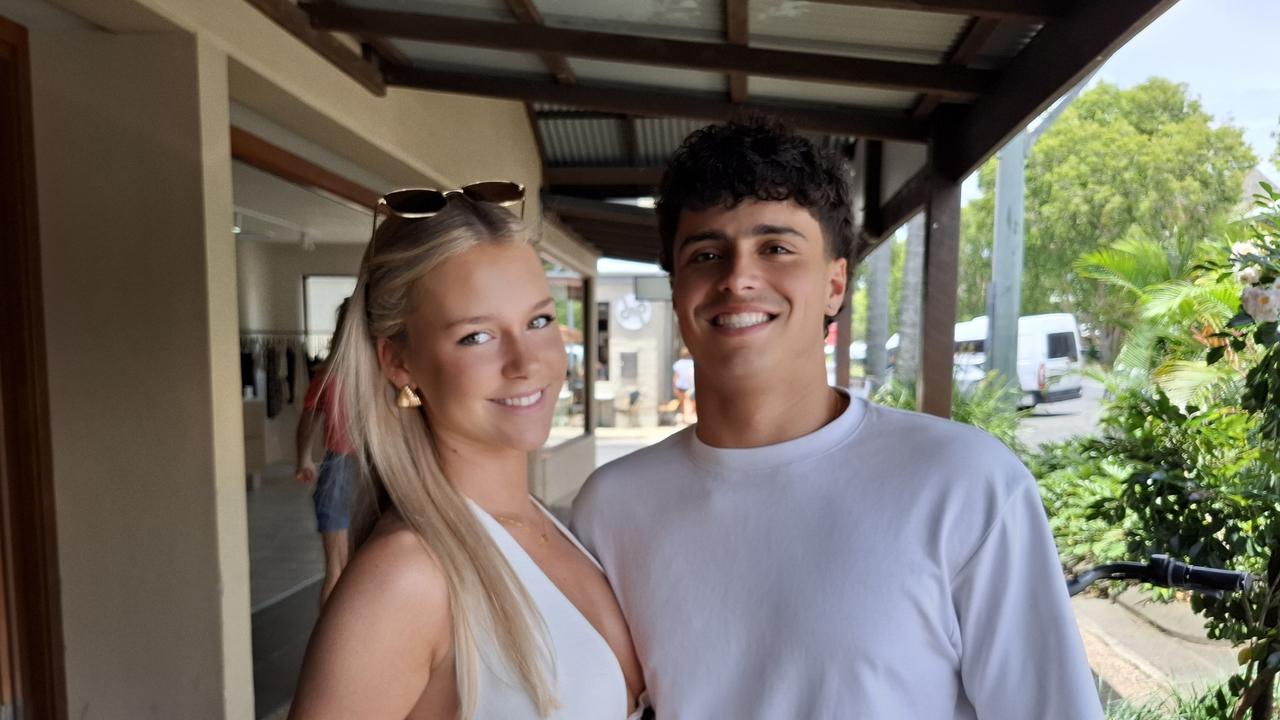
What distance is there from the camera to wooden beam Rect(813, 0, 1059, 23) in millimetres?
2275

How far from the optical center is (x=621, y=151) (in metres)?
7.16

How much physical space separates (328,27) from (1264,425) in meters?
3.38

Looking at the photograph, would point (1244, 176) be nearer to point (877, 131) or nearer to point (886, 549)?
point (877, 131)

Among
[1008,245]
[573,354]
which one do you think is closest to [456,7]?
[1008,245]

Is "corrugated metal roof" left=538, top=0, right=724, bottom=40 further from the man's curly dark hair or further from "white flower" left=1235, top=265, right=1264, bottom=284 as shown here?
"white flower" left=1235, top=265, right=1264, bottom=284

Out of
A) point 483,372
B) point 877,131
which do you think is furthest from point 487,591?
point 877,131

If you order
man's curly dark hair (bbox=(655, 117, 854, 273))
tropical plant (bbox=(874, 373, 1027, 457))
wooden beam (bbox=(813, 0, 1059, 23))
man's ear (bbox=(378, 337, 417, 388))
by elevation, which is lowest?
tropical plant (bbox=(874, 373, 1027, 457))

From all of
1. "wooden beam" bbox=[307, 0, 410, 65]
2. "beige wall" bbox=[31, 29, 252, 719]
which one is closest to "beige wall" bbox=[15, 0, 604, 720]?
"beige wall" bbox=[31, 29, 252, 719]

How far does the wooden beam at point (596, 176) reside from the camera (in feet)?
22.7

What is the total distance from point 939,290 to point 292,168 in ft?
9.71

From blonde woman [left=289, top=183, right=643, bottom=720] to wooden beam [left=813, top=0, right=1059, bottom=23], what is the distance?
1.53 m

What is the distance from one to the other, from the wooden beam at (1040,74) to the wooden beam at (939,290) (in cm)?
11

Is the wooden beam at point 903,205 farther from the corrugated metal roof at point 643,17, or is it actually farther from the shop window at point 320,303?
the shop window at point 320,303

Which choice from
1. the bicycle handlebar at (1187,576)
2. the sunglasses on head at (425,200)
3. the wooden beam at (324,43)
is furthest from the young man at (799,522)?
the wooden beam at (324,43)
